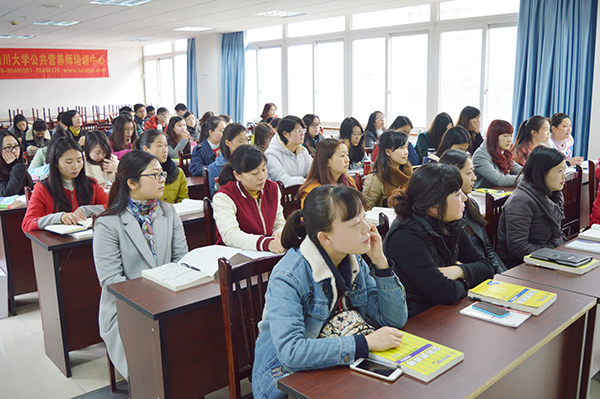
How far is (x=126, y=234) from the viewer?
2160mm

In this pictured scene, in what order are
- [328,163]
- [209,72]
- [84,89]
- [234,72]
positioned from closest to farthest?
[328,163] → [234,72] → [209,72] → [84,89]

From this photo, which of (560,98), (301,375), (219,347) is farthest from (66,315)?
(560,98)

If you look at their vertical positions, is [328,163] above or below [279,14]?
below

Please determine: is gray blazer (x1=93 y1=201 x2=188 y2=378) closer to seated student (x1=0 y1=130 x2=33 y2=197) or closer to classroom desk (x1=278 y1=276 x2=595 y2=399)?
classroom desk (x1=278 y1=276 x2=595 y2=399)

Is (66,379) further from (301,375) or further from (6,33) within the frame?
(6,33)

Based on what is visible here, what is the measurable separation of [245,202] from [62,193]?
1042 millimetres

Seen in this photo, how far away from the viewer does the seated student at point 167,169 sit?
11.7 ft

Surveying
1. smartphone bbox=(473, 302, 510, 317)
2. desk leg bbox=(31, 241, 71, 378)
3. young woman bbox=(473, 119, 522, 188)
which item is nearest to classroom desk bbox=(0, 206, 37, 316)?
desk leg bbox=(31, 241, 71, 378)

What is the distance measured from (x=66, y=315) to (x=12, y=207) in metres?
1.07

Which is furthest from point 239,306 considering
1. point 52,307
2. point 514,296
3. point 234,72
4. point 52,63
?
point 52,63

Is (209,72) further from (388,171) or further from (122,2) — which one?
(388,171)

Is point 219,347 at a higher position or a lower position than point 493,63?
lower

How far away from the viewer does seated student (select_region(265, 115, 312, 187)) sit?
4.02 m

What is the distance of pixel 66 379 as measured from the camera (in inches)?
98.7
